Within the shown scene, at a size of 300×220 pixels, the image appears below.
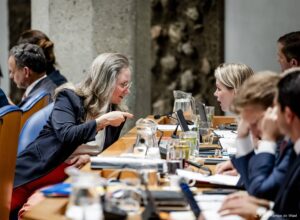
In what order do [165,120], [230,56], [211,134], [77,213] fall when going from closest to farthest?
1. [77,213]
2. [211,134]
3. [165,120]
4. [230,56]

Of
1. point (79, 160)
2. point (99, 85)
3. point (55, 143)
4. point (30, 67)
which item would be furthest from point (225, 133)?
point (30, 67)

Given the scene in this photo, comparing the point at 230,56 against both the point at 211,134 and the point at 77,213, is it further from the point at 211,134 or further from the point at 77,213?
the point at 77,213

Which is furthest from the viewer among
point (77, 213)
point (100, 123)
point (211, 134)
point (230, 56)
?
point (230, 56)

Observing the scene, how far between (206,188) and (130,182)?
61 centimetres

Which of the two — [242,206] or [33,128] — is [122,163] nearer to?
[242,206]

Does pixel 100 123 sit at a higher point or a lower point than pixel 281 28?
lower

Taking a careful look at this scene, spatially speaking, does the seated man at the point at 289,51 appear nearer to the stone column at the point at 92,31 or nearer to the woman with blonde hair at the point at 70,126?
the woman with blonde hair at the point at 70,126

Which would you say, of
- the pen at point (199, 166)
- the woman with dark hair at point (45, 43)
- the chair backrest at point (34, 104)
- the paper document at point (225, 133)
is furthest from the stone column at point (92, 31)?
the pen at point (199, 166)

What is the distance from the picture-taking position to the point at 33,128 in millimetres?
4312

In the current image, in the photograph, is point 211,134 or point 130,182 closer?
point 130,182

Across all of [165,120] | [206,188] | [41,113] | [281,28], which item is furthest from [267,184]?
[281,28]

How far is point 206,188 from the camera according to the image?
2.86m

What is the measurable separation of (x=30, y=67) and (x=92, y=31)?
2.28 feet

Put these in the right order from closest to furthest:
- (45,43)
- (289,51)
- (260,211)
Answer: (260,211)
(289,51)
(45,43)
